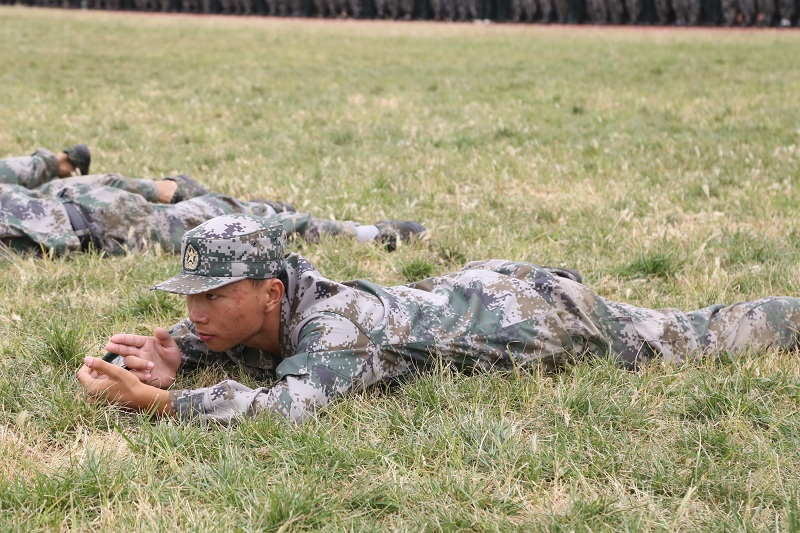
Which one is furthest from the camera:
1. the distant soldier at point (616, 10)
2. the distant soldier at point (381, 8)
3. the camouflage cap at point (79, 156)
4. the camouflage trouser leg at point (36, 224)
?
the distant soldier at point (381, 8)

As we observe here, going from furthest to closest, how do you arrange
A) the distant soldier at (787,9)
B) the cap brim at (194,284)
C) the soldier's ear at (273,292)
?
the distant soldier at (787,9)
the soldier's ear at (273,292)
the cap brim at (194,284)

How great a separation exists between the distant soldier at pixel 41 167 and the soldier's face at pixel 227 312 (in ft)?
12.0

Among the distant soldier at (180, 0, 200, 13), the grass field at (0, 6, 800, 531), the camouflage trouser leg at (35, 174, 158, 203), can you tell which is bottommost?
the grass field at (0, 6, 800, 531)

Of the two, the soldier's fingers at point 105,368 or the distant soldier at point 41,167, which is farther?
the distant soldier at point 41,167

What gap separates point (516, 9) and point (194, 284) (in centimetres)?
3489

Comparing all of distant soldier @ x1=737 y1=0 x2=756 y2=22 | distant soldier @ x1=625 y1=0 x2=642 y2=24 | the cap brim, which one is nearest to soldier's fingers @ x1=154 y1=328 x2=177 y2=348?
the cap brim

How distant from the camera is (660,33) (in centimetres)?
2645

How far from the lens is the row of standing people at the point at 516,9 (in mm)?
29922

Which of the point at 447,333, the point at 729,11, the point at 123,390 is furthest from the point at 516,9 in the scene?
the point at 123,390

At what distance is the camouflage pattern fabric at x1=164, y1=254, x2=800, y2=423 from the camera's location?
3479 millimetres

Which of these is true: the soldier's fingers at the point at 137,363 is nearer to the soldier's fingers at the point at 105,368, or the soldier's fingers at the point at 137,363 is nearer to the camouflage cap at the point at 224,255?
the soldier's fingers at the point at 105,368

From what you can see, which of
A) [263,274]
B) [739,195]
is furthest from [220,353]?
[739,195]

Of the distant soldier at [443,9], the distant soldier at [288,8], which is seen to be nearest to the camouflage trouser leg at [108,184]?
the distant soldier at [443,9]

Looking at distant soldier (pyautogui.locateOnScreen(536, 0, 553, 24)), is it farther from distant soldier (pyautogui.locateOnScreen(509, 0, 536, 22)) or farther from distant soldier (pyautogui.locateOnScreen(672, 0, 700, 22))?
distant soldier (pyautogui.locateOnScreen(672, 0, 700, 22))
